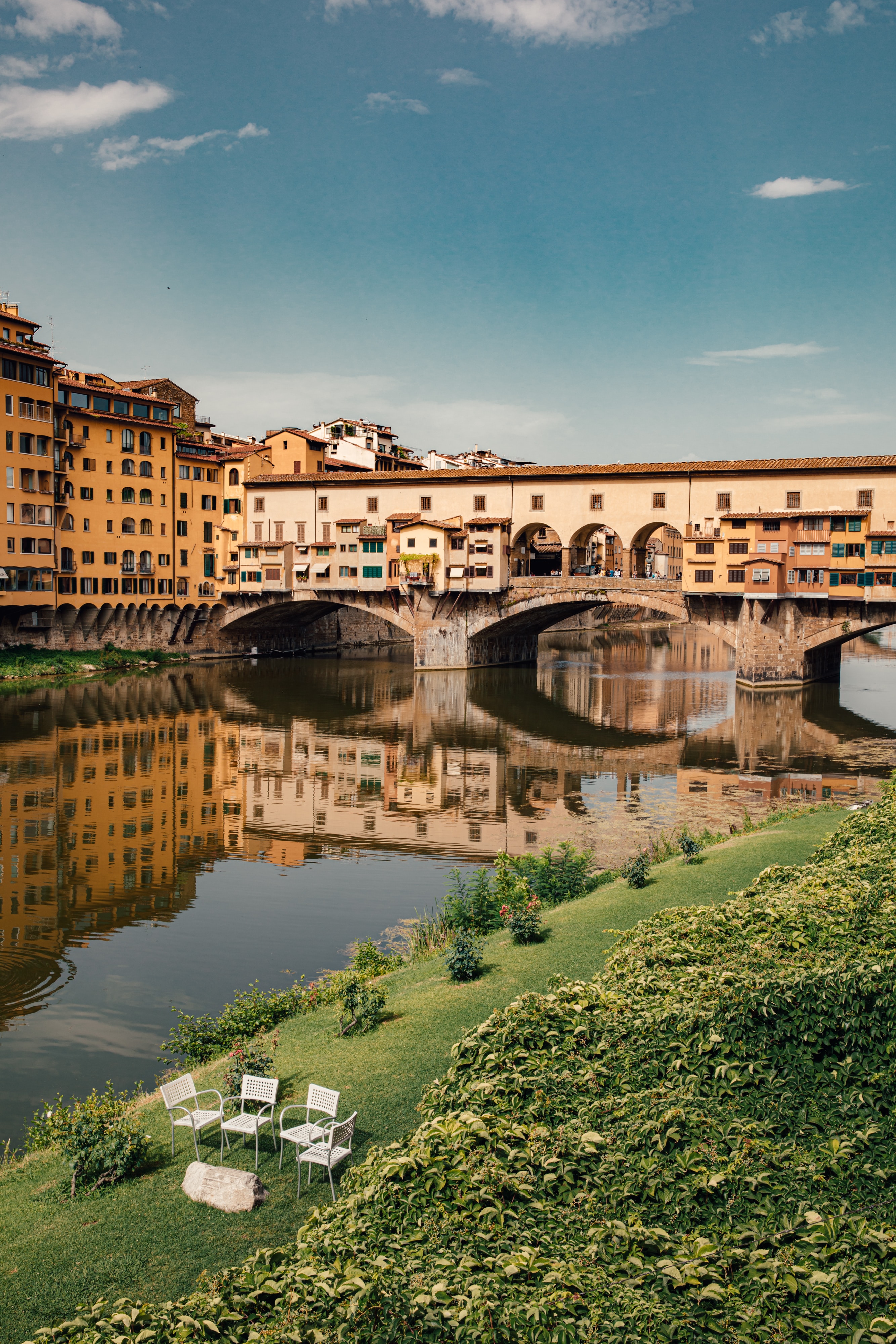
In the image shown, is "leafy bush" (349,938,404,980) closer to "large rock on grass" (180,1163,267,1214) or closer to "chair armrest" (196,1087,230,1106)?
"chair armrest" (196,1087,230,1106)

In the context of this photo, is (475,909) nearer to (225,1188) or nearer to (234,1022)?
(234,1022)

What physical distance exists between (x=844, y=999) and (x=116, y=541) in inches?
2399

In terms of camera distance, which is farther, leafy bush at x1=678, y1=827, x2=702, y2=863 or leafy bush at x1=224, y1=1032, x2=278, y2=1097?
leafy bush at x1=678, y1=827, x2=702, y2=863

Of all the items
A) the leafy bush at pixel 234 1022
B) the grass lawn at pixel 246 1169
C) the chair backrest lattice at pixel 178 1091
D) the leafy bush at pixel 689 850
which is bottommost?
the leafy bush at pixel 234 1022

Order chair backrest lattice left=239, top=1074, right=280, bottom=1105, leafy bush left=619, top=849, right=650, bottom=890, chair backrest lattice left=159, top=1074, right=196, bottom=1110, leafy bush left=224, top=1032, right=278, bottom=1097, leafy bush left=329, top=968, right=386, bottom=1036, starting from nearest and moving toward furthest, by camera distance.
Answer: chair backrest lattice left=159, top=1074, right=196, bottom=1110 < chair backrest lattice left=239, top=1074, right=280, bottom=1105 < leafy bush left=224, top=1032, right=278, bottom=1097 < leafy bush left=329, top=968, right=386, bottom=1036 < leafy bush left=619, top=849, right=650, bottom=890

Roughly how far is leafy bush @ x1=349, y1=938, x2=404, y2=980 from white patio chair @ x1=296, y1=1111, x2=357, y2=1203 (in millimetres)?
5637

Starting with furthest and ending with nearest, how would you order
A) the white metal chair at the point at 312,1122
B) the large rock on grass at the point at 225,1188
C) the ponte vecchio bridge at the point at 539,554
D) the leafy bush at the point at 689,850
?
the ponte vecchio bridge at the point at 539,554 < the leafy bush at the point at 689,850 < the white metal chair at the point at 312,1122 < the large rock on grass at the point at 225,1188

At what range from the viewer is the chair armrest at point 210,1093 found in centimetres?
966

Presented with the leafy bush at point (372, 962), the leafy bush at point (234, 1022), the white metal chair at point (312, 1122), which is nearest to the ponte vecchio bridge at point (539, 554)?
the leafy bush at point (372, 962)

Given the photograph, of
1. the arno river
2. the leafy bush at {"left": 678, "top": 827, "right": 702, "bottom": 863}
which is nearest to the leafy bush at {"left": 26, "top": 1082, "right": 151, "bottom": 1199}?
the arno river

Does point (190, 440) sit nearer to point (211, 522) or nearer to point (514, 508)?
point (211, 522)

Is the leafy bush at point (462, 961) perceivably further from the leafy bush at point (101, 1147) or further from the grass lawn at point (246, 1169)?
the leafy bush at point (101, 1147)

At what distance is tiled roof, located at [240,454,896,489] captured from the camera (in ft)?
168

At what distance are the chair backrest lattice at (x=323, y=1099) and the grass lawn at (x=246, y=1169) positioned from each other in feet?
1.49
